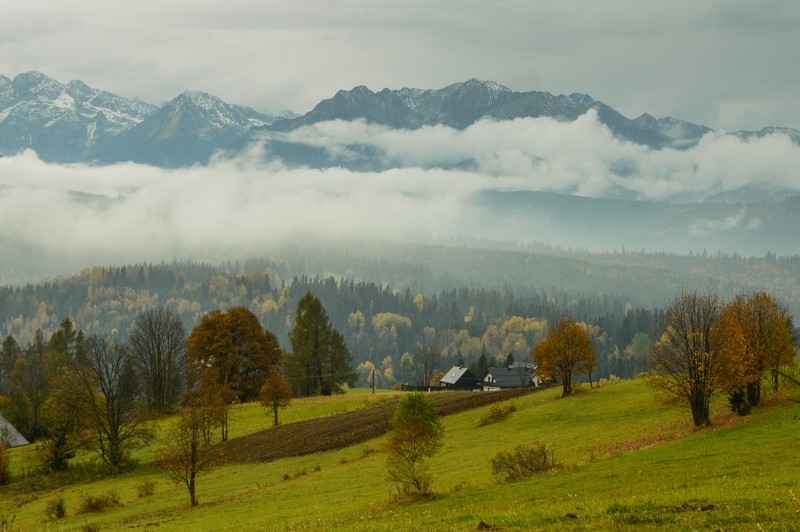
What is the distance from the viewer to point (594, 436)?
49.2 metres

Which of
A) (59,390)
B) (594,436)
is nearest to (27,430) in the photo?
(59,390)

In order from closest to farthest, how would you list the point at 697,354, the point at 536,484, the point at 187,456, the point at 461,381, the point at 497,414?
the point at 536,484 → the point at 187,456 → the point at 697,354 → the point at 497,414 → the point at 461,381

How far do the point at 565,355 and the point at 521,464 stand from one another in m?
43.0

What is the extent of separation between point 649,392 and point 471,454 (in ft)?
85.7

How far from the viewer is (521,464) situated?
119 feet

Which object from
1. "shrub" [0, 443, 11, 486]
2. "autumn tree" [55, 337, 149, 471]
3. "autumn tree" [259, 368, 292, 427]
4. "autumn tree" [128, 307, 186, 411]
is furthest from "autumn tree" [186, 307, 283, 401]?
"shrub" [0, 443, 11, 486]

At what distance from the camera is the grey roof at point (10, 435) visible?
3263 inches

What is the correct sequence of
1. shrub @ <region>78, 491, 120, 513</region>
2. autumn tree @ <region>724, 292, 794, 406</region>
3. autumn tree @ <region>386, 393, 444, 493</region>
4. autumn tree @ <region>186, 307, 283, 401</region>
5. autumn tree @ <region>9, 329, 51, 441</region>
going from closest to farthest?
autumn tree @ <region>386, 393, 444, 493</region>
shrub @ <region>78, 491, 120, 513</region>
autumn tree @ <region>724, 292, 794, 406</region>
autumn tree @ <region>9, 329, 51, 441</region>
autumn tree @ <region>186, 307, 283, 401</region>

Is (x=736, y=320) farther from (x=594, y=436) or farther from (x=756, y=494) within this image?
(x=756, y=494)

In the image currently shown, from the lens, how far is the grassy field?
827 inches

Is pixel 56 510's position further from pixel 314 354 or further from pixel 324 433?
pixel 314 354

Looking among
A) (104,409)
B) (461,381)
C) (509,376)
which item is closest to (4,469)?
(104,409)

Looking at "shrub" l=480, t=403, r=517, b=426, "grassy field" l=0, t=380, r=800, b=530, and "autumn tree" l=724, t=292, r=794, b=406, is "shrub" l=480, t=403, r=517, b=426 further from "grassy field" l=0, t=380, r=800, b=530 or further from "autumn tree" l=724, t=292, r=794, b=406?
"autumn tree" l=724, t=292, r=794, b=406

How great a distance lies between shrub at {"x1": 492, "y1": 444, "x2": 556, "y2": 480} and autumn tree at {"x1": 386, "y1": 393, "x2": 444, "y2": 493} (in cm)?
370
